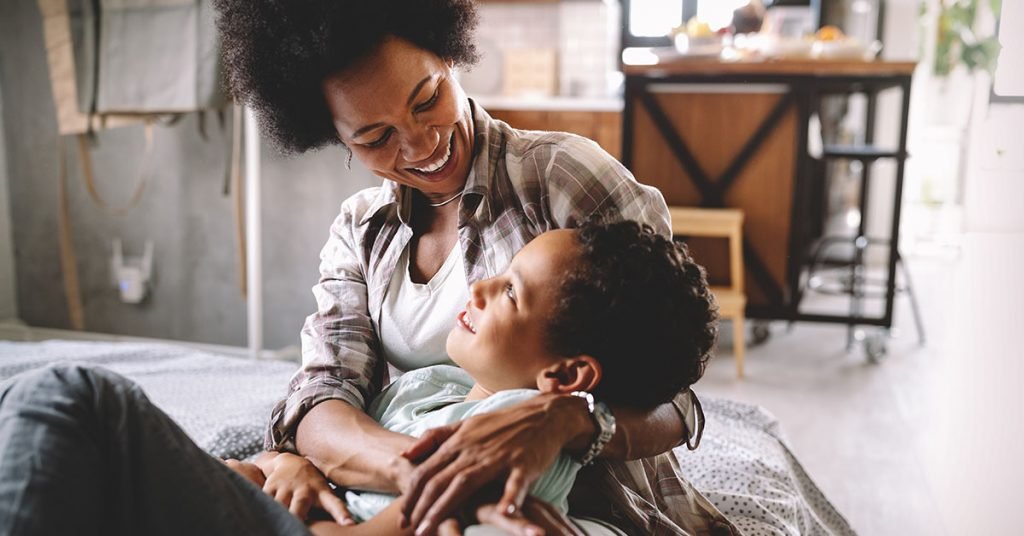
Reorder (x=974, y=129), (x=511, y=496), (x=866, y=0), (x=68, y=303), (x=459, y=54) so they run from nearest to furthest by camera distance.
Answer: (x=511, y=496), (x=459, y=54), (x=974, y=129), (x=68, y=303), (x=866, y=0)

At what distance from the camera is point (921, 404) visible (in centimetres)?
320

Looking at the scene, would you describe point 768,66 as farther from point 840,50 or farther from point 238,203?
point 238,203

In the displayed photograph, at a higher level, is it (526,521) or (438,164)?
(438,164)

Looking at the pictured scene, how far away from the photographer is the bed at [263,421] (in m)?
1.56

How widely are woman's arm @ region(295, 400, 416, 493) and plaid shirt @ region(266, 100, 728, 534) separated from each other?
0.04 meters

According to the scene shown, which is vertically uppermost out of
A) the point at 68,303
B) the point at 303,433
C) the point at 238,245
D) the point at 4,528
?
the point at 4,528

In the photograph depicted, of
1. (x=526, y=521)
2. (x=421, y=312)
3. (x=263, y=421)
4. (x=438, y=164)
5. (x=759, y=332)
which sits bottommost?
(x=759, y=332)

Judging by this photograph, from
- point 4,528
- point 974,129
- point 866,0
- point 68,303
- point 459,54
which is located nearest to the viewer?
point 4,528

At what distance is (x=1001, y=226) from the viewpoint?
4.47 ft

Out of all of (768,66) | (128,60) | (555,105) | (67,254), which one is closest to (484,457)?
(128,60)

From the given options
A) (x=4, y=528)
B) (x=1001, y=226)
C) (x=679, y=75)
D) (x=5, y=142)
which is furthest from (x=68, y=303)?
(x=1001, y=226)

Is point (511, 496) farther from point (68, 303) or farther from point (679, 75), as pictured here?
point (68, 303)

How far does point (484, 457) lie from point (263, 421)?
0.97 meters

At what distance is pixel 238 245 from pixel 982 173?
110 inches
